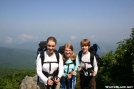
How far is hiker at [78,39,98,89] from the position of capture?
21.7 feet

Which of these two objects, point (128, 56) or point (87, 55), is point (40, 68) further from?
point (128, 56)

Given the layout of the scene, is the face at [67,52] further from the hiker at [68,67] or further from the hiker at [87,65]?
the hiker at [87,65]

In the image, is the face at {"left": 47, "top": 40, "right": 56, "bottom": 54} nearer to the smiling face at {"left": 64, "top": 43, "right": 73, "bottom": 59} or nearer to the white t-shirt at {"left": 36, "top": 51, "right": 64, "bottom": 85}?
the white t-shirt at {"left": 36, "top": 51, "right": 64, "bottom": 85}

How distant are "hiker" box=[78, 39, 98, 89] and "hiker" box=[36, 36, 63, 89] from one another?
1507 mm

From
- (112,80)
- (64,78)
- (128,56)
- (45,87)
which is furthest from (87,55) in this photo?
(112,80)

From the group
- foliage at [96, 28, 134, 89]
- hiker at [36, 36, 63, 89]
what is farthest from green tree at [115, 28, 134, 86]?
hiker at [36, 36, 63, 89]

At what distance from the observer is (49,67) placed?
5234mm

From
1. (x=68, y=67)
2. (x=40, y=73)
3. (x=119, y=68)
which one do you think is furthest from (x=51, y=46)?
(x=119, y=68)

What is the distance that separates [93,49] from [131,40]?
12.5 metres

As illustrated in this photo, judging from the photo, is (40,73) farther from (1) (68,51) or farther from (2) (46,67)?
(1) (68,51)

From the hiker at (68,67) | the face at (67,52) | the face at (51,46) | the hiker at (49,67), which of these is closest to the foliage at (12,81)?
the hiker at (68,67)

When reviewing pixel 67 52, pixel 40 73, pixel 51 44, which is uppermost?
pixel 51 44

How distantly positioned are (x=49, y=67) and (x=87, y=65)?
1.93 m

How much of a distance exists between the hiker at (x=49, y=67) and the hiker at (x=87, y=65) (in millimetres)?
1507
